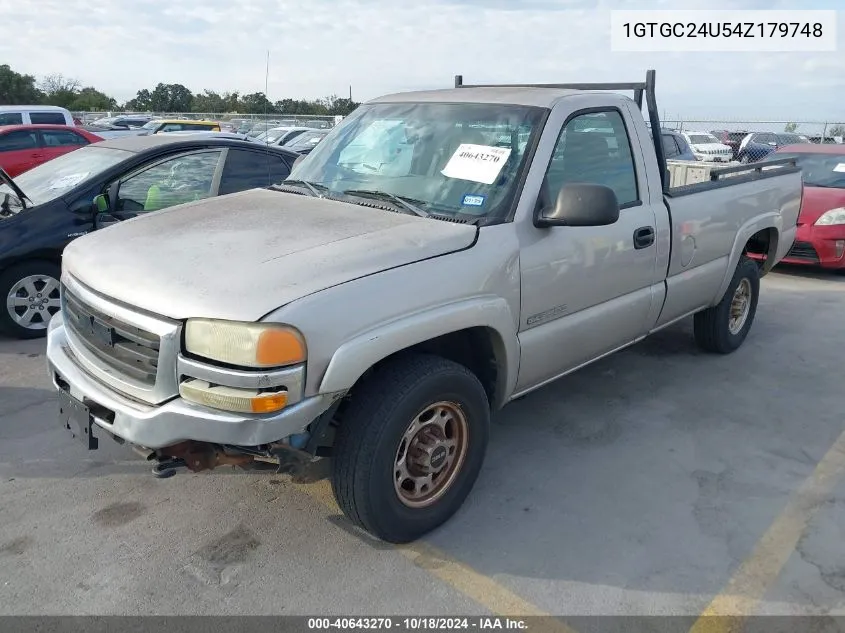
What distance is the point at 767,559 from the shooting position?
3.05 m

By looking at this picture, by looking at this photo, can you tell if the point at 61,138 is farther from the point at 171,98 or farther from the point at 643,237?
the point at 171,98

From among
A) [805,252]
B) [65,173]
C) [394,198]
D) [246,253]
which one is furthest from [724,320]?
[65,173]

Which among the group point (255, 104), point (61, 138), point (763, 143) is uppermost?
point (255, 104)

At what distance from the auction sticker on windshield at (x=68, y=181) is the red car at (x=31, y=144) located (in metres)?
7.59

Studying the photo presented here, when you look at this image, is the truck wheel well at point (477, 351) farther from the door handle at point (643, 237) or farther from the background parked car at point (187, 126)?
the background parked car at point (187, 126)

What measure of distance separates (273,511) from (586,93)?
2.76 m

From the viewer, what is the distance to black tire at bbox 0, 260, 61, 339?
5.49 meters

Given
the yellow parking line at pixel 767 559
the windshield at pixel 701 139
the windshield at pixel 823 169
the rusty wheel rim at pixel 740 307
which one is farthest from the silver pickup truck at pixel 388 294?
the windshield at pixel 701 139

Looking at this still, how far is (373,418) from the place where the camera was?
2.76 metres

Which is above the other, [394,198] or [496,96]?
[496,96]

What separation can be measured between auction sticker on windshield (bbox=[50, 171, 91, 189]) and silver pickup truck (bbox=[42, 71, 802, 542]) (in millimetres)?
2712

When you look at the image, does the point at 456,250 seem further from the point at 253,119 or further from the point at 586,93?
the point at 253,119

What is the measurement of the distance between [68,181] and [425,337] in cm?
451

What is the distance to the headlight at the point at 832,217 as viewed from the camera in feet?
26.9
